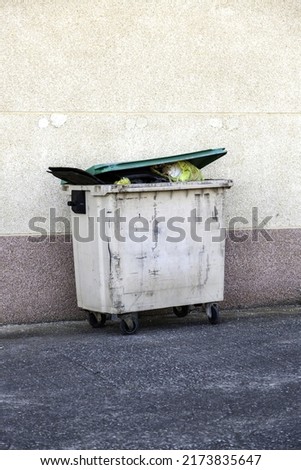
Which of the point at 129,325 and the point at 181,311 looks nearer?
the point at 129,325

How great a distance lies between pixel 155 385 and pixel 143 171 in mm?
2003

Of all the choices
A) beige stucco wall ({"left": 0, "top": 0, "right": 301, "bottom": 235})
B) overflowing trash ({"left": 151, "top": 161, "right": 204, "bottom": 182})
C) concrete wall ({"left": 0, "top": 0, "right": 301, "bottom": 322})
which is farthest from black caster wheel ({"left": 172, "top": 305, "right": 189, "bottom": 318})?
overflowing trash ({"left": 151, "top": 161, "right": 204, "bottom": 182})

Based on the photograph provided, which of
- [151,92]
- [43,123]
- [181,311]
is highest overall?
[151,92]

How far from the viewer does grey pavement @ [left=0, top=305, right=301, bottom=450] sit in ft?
15.7

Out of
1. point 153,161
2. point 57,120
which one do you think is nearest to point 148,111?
point 57,120

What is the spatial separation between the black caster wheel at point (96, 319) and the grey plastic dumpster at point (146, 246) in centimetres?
2

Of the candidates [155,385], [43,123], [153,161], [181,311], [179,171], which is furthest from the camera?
[181,311]

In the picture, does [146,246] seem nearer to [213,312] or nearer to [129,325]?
[129,325]

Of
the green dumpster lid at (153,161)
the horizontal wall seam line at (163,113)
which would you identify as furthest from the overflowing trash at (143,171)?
the horizontal wall seam line at (163,113)

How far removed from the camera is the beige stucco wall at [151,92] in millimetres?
7648

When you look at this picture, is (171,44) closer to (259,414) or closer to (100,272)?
(100,272)

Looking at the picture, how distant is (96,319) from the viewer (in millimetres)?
7609
